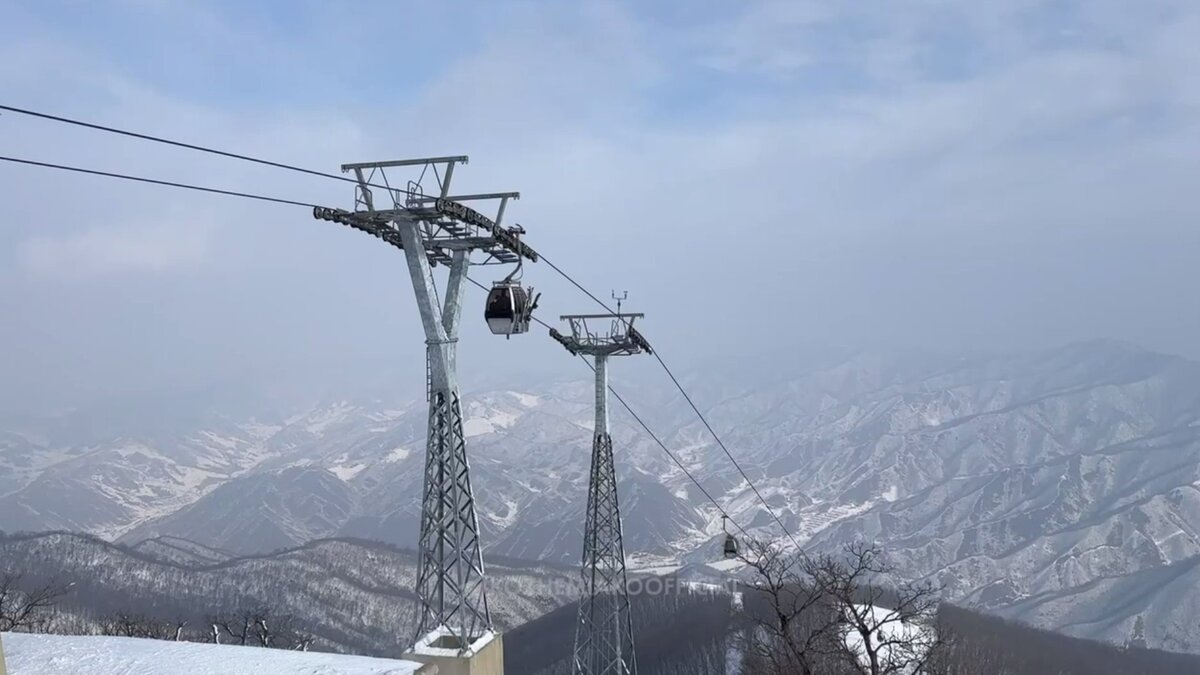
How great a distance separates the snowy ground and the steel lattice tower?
13885 millimetres

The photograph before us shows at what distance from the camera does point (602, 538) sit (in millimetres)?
32031

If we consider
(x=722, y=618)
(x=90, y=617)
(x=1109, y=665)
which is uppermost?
(x=90, y=617)

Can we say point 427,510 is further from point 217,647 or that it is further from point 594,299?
point 594,299

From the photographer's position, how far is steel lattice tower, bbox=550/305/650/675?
3122 centimetres

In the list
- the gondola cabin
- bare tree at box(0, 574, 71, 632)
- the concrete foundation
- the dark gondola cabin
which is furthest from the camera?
bare tree at box(0, 574, 71, 632)

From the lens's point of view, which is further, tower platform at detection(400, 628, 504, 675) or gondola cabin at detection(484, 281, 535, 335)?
gondola cabin at detection(484, 281, 535, 335)

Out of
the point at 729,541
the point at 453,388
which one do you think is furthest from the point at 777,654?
the point at 453,388

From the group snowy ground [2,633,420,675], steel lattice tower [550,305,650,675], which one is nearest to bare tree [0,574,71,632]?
snowy ground [2,633,420,675]

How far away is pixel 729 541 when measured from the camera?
31.1m

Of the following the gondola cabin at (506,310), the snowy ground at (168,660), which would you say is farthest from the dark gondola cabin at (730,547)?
the snowy ground at (168,660)

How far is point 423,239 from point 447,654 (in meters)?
7.20

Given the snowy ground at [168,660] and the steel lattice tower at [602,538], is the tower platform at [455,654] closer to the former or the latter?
the snowy ground at [168,660]

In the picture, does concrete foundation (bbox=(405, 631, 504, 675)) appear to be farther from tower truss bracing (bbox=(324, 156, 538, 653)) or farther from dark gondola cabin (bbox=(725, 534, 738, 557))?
dark gondola cabin (bbox=(725, 534, 738, 557))

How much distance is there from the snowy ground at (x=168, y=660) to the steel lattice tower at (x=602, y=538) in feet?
45.6
